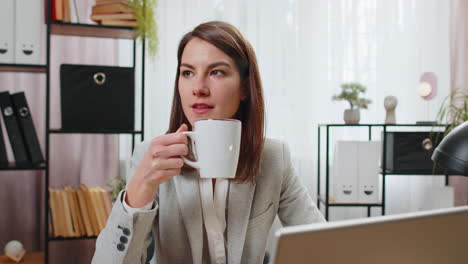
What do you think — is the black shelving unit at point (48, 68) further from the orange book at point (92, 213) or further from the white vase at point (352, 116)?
the white vase at point (352, 116)

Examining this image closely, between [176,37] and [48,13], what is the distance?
2.78 ft

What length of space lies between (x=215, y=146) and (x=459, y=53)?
2.64 meters

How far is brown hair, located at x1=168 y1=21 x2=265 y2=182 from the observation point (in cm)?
101

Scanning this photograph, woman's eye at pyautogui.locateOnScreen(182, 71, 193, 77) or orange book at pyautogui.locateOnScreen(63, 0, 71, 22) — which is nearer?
woman's eye at pyautogui.locateOnScreen(182, 71, 193, 77)

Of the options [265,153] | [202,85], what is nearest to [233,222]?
[265,153]

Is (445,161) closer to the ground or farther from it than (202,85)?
closer to the ground

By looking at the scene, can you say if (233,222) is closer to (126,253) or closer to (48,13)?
(126,253)

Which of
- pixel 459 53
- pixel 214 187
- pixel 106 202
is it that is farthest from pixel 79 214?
pixel 459 53

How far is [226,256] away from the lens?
1027 millimetres

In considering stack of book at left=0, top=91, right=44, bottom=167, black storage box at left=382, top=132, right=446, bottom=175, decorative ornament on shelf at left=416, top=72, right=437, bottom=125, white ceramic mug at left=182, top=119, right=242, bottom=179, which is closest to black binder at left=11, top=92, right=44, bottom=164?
stack of book at left=0, top=91, right=44, bottom=167

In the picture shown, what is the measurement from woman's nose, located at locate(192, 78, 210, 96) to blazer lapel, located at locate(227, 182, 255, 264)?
0.84 feet

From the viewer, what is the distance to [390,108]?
8.21 ft

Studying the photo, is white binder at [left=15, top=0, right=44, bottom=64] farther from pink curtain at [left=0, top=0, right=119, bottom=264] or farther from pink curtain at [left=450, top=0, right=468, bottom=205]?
pink curtain at [left=450, top=0, right=468, bottom=205]

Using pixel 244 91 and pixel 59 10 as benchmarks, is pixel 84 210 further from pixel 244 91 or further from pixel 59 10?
pixel 244 91
